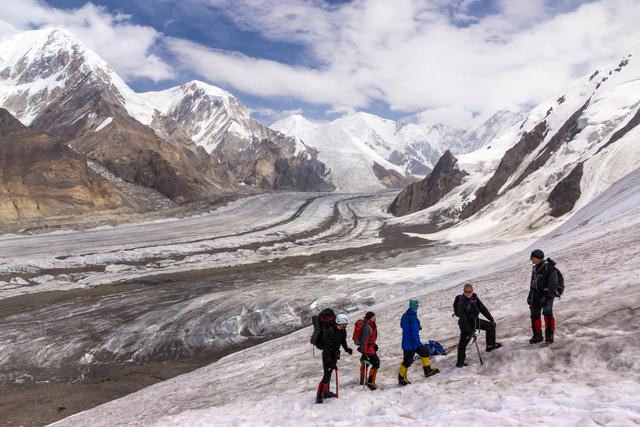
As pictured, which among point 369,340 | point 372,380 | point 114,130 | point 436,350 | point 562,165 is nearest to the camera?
point 369,340

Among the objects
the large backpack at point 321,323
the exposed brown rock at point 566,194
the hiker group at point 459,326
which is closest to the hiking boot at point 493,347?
the hiker group at point 459,326

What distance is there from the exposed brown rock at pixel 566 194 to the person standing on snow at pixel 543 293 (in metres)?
40.5

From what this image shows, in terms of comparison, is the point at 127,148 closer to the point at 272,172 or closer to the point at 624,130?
the point at 272,172

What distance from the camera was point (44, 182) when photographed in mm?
75000

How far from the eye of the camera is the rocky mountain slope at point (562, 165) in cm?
4622

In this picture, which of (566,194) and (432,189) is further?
(432,189)

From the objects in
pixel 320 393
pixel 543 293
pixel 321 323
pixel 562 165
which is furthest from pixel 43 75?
pixel 543 293

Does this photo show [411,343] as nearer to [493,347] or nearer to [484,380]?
[484,380]

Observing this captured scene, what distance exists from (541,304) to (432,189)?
86.0 m

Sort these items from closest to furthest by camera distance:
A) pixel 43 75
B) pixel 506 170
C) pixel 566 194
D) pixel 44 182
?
pixel 566 194
pixel 506 170
pixel 44 182
pixel 43 75

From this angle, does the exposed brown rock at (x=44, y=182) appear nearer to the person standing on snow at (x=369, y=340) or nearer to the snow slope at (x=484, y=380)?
the snow slope at (x=484, y=380)

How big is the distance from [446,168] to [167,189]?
198 ft

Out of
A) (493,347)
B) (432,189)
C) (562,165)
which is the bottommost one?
(493,347)

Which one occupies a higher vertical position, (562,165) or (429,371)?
(562,165)
